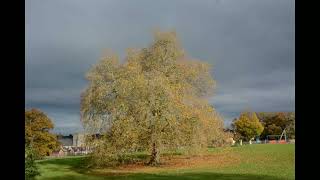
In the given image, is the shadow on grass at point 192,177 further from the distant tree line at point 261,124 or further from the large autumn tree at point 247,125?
the large autumn tree at point 247,125

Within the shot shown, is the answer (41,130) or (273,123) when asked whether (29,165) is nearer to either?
(41,130)

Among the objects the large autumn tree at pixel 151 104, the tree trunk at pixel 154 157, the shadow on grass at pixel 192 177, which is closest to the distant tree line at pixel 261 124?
the large autumn tree at pixel 151 104

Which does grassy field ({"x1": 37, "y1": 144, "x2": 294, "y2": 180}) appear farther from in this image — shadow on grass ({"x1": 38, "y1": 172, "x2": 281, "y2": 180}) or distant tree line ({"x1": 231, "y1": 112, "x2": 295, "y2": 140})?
distant tree line ({"x1": 231, "y1": 112, "x2": 295, "y2": 140})

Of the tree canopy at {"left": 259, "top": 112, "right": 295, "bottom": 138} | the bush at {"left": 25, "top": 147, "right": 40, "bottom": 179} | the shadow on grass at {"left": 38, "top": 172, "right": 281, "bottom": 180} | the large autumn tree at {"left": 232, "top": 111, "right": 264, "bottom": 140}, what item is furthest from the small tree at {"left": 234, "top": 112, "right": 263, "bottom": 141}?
the bush at {"left": 25, "top": 147, "right": 40, "bottom": 179}

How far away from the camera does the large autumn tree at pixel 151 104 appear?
75.6ft

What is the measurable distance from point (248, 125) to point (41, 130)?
80.1 feet

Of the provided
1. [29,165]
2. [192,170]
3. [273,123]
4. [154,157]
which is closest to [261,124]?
[273,123]

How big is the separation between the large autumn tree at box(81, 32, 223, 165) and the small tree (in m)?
24.3

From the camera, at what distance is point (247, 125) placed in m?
51.0

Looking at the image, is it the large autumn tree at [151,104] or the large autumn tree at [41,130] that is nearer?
the large autumn tree at [151,104]

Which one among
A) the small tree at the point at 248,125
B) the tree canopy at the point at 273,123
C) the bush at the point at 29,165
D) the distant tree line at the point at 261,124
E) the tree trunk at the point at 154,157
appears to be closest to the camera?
the bush at the point at 29,165

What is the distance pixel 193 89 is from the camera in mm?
25531
